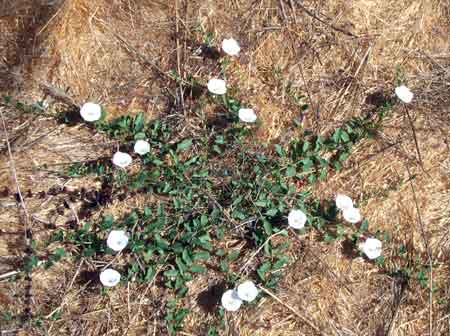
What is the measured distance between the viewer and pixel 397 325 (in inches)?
123

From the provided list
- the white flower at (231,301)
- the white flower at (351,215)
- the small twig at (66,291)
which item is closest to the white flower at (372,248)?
the white flower at (351,215)

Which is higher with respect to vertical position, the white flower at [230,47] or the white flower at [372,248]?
the white flower at [230,47]

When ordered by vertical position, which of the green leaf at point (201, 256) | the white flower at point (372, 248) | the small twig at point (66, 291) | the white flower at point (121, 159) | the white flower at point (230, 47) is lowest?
Result: the small twig at point (66, 291)

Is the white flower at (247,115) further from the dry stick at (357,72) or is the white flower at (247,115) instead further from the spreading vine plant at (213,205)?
the dry stick at (357,72)

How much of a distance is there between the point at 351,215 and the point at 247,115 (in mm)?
863

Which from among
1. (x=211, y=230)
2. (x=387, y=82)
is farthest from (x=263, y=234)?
(x=387, y=82)

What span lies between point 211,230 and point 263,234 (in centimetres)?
30

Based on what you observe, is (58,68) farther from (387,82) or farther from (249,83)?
(387,82)

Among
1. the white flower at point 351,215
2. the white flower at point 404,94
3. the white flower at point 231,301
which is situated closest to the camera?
the white flower at point 231,301

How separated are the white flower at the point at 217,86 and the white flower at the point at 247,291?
118 cm

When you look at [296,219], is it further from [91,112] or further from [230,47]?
[91,112]

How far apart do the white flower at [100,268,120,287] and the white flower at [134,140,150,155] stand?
0.71 m

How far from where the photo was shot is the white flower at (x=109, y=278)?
3.08 metres

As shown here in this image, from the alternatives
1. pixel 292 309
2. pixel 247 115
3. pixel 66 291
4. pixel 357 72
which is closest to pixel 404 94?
pixel 357 72
